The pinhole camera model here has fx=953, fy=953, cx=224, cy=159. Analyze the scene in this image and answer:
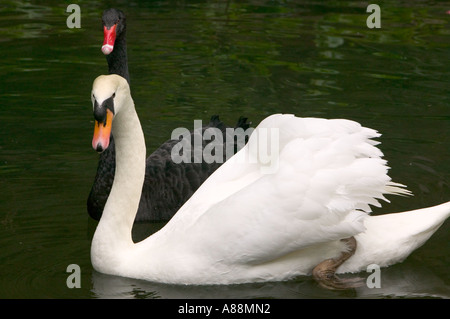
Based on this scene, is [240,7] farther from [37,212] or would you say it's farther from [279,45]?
[37,212]

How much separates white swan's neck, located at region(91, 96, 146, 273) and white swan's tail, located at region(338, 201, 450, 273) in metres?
1.23

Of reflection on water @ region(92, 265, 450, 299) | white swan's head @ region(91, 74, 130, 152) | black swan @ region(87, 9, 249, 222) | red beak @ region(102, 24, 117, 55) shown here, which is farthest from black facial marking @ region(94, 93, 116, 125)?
red beak @ region(102, 24, 117, 55)

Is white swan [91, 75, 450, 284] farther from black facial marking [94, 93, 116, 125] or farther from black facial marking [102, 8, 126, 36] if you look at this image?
black facial marking [102, 8, 126, 36]

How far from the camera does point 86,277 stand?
538 cm

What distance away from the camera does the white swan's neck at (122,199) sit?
17.3 feet

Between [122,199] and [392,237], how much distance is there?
1540mm

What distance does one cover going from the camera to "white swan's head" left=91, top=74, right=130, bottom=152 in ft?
15.5

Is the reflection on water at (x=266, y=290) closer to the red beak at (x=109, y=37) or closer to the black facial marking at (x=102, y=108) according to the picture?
the black facial marking at (x=102, y=108)

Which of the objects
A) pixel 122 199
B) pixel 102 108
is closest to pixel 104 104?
pixel 102 108

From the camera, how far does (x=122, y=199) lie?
213 inches

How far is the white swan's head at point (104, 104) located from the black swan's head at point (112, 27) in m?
1.59

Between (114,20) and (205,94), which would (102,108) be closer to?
(114,20)

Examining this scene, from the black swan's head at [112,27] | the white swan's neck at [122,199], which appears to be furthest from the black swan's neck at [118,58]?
the white swan's neck at [122,199]

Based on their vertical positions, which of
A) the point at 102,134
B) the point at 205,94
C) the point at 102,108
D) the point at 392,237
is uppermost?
the point at 205,94
